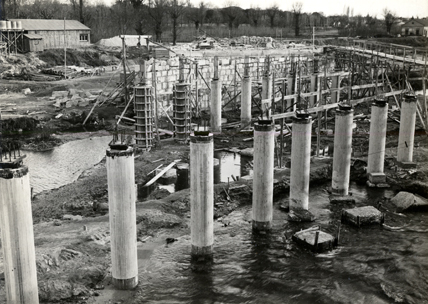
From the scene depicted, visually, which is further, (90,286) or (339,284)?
(339,284)

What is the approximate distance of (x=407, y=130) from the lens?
933 inches

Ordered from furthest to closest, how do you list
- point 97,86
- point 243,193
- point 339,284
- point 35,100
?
1. point 97,86
2. point 35,100
3. point 243,193
4. point 339,284

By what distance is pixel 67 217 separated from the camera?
1759 cm

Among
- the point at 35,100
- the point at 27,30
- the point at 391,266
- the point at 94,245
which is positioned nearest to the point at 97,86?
the point at 35,100

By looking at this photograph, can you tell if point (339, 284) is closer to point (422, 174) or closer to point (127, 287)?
point (127, 287)

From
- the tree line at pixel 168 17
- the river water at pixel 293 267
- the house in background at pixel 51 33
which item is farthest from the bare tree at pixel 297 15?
the river water at pixel 293 267

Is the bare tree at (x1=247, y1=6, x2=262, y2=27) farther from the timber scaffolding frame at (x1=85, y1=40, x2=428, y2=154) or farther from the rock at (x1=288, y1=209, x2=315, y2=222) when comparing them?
the rock at (x1=288, y1=209, x2=315, y2=222)

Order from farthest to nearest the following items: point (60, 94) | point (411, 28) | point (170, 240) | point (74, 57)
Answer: point (411, 28)
point (74, 57)
point (60, 94)
point (170, 240)

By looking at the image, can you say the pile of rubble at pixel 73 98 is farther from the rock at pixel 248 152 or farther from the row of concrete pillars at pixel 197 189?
the row of concrete pillars at pixel 197 189

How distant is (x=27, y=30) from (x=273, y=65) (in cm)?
3376

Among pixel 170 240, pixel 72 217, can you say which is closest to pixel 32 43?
pixel 72 217

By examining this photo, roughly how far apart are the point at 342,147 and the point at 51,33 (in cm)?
5179

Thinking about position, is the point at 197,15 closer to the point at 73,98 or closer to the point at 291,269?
the point at 73,98

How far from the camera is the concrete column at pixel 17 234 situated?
36.3 feet
